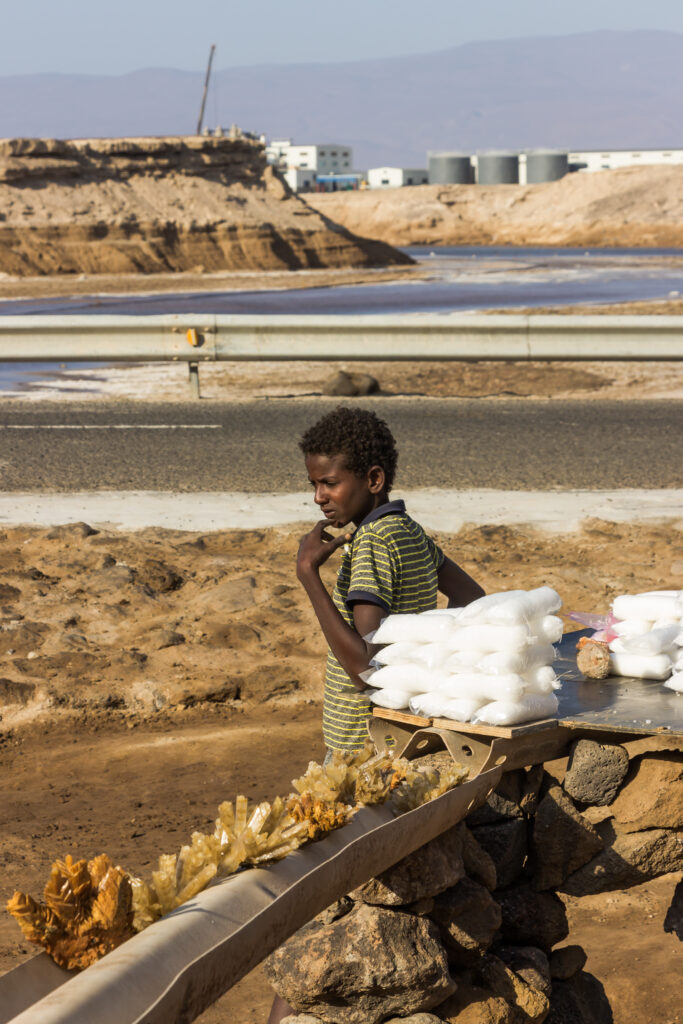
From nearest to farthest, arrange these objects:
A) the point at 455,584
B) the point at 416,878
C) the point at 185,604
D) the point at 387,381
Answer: the point at 416,878
the point at 455,584
the point at 185,604
the point at 387,381

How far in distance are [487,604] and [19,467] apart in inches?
269

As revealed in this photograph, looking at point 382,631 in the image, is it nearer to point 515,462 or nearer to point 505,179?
point 515,462

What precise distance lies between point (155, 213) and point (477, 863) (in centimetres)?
6035

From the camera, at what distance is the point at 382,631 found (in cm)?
306

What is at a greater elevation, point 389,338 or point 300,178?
point 300,178

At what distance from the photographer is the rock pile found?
8.84 feet

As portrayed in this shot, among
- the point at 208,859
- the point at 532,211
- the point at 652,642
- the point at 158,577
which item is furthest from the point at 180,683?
the point at 532,211

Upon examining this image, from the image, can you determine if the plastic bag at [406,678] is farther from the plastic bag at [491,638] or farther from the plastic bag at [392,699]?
the plastic bag at [491,638]

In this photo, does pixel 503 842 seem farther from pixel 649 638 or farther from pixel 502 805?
pixel 649 638

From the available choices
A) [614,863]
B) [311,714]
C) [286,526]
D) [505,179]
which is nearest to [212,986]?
[614,863]

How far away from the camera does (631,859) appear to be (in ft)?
10.2

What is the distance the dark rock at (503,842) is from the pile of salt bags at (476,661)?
36 centimetres

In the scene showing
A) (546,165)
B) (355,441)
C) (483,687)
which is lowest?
(483,687)

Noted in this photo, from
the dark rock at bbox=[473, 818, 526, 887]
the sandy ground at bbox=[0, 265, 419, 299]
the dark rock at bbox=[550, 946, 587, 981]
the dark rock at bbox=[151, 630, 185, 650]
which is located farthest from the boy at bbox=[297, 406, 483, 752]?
the sandy ground at bbox=[0, 265, 419, 299]
